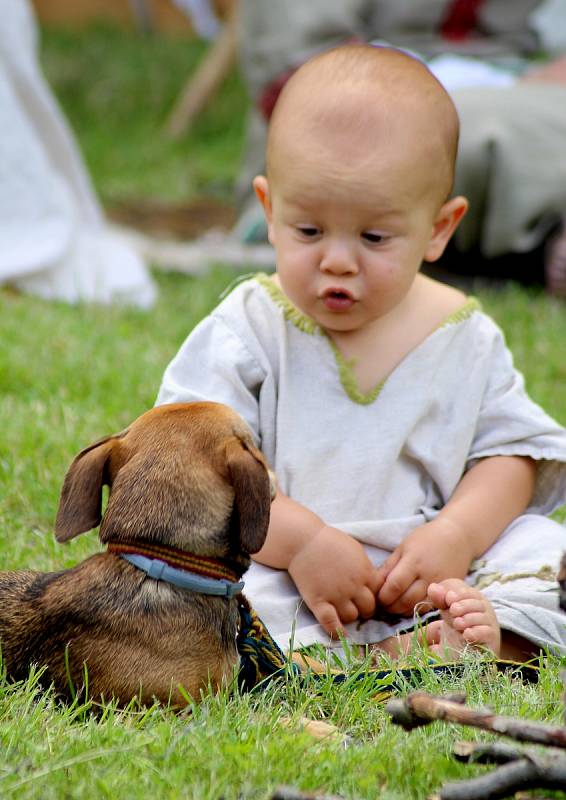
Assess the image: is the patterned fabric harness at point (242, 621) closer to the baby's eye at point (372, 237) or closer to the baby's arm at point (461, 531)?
the baby's arm at point (461, 531)

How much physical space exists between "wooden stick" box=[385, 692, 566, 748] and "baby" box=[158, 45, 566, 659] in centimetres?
74

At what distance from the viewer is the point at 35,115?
7039mm

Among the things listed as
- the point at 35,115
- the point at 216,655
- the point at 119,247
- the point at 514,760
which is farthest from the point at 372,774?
the point at 35,115

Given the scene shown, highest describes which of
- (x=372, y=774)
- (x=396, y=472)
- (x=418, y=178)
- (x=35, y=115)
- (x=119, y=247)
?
(x=418, y=178)

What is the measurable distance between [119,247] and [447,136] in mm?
4047

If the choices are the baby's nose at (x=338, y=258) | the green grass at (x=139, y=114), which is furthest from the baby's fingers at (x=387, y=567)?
the green grass at (x=139, y=114)

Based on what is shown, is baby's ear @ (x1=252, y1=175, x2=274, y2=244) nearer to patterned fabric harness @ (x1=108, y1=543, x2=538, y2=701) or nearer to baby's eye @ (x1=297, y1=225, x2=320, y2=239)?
baby's eye @ (x1=297, y1=225, x2=320, y2=239)

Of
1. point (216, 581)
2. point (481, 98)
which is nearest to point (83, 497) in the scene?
point (216, 581)

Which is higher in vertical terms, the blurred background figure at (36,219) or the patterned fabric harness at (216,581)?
the patterned fabric harness at (216,581)

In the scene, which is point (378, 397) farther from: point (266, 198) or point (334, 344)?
point (266, 198)

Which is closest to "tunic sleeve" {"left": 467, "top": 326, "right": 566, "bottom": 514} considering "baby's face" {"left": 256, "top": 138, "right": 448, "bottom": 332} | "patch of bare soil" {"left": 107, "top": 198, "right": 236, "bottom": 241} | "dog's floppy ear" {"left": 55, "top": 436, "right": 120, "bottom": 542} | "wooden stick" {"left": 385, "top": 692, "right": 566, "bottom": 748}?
"baby's face" {"left": 256, "top": 138, "right": 448, "bottom": 332}

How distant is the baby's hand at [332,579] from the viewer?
9.52ft

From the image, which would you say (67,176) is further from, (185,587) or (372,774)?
(372,774)

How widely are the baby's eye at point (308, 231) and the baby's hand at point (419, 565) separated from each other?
0.78m
